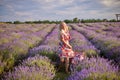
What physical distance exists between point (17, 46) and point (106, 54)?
127 inches

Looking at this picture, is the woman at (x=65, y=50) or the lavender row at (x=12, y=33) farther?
the lavender row at (x=12, y=33)

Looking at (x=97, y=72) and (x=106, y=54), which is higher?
(x=97, y=72)

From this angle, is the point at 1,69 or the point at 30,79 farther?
the point at 1,69

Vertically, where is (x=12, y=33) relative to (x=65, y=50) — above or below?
below

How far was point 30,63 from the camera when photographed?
5301 mm

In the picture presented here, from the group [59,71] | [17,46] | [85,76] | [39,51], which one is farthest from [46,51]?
[85,76]

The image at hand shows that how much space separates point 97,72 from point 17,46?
5.07m

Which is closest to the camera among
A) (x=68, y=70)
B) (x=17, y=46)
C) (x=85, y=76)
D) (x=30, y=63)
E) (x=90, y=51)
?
(x=85, y=76)

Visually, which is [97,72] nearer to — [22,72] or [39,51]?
[22,72]

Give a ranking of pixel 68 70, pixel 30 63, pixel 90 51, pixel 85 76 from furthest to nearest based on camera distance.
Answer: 1. pixel 90 51
2. pixel 68 70
3. pixel 30 63
4. pixel 85 76

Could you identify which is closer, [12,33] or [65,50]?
[65,50]

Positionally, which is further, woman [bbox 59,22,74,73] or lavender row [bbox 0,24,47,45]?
lavender row [bbox 0,24,47,45]

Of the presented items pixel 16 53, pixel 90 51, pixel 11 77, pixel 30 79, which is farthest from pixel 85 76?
pixel 16 53

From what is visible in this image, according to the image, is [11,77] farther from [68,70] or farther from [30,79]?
[68,70]
